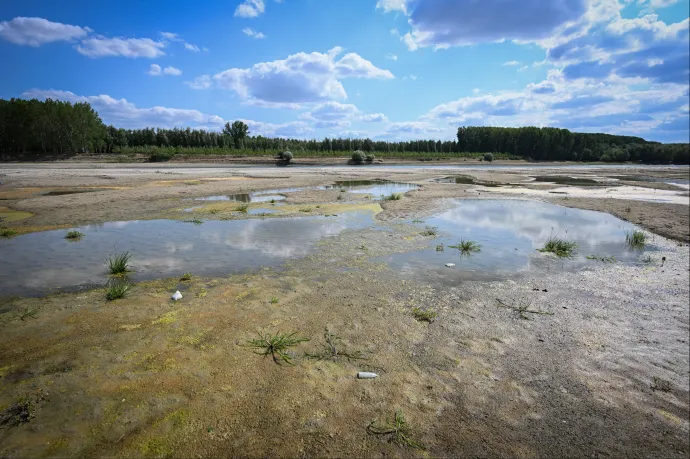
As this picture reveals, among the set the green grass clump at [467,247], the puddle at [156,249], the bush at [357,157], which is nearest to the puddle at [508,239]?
the green grass clump at [467,247]

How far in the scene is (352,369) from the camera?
4.16m

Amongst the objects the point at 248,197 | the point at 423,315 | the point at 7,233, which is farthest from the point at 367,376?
the point at 248,197

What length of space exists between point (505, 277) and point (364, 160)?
56.7 meters

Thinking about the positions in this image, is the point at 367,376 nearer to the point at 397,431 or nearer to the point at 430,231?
the point at 397,431

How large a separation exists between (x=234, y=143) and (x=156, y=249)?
263 feet

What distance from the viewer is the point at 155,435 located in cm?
308

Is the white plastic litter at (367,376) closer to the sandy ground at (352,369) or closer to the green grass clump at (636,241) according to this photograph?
the sandy ground at (352,369)

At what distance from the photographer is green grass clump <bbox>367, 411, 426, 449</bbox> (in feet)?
10.1

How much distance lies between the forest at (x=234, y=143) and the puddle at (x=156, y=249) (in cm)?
4873

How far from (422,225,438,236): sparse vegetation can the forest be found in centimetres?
5283

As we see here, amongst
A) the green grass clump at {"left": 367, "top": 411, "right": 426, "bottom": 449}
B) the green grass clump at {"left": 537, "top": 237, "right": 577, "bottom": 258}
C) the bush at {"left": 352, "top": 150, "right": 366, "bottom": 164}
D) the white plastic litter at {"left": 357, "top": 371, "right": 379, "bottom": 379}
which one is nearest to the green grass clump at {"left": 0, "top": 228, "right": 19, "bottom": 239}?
the white plastic litter at {"left": 357, "top": 371, "right": 379, "bottom": 379}

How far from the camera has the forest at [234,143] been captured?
55.6 m

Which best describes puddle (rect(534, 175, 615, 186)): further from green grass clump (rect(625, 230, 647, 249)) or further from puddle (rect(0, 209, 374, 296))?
puddle (rect(0, 209, 374, 296))

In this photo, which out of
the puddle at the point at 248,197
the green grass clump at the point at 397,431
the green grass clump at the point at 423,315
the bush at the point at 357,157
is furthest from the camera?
the bush at the point at 357,157
